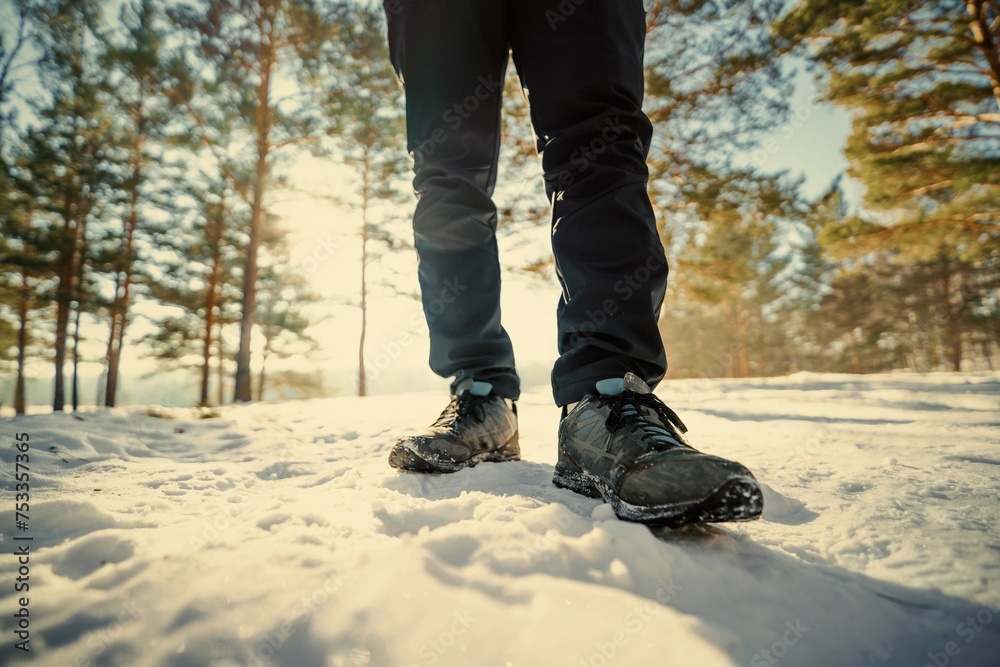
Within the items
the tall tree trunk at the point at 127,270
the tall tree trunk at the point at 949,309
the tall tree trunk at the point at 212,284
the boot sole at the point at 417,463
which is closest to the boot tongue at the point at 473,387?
the boot sole at the point at 417,463

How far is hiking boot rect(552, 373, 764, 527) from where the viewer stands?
1.83 feet

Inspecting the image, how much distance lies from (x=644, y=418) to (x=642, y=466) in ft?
0.44

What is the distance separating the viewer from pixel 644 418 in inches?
30.0

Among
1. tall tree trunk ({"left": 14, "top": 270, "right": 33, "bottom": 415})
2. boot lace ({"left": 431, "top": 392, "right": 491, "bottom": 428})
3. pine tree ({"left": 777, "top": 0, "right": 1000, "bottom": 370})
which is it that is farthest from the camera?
tall tree trunk ({"left": 14, "top": 270, "right": 33, "bottom": 415})

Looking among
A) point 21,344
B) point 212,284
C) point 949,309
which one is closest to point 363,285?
point 212,284

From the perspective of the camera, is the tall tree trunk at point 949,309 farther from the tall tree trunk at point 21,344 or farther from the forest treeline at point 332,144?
the tall tree trunk at point 21,344

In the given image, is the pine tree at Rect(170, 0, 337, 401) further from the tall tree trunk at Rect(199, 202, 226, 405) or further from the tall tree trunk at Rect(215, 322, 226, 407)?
the tall tree trunk at Rect(215, 322, 226, 407)

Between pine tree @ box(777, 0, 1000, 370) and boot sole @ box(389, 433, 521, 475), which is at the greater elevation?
pine tree @ box(777, 0, 1000, 370)

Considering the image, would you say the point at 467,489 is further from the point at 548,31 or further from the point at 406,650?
the point at 548,31

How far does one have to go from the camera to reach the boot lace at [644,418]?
71 cm

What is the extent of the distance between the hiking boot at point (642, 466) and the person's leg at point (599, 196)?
0.22 feet

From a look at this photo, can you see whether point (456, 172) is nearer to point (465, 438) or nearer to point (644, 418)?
point (465, 438)

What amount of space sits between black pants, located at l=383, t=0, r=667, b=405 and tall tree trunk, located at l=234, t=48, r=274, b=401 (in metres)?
7.53

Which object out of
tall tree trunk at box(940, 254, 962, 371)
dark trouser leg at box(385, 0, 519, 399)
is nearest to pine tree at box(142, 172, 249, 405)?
dark trouser leg at box(385, 0, 519, 399)
